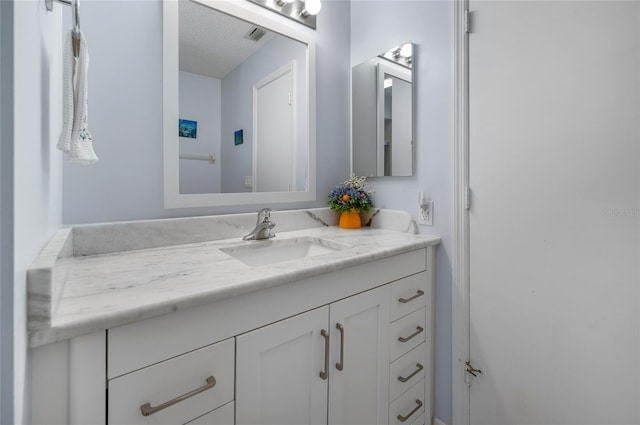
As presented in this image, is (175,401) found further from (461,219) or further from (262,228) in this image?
(461,219)

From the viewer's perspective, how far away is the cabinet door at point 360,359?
971 mm

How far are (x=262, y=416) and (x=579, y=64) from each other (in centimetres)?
142

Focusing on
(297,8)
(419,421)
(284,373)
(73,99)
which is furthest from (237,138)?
(419,421)

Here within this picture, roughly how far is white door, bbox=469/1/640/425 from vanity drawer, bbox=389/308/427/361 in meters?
0.21

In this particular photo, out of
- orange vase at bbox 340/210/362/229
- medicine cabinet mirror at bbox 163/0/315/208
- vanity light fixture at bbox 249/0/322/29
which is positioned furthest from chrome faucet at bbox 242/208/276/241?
vanity light fixture at bbox 249/0/322/29

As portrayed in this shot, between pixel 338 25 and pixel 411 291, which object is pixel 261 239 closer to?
pixel 411 291

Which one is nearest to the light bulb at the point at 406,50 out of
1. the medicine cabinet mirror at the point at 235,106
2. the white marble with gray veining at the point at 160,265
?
the medicine cabinet mirror at the point at 235,106

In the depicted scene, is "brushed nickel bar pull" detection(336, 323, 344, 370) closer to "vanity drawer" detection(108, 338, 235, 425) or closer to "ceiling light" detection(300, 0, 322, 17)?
"vanity drawer" detection(108, 338, 235, 425)

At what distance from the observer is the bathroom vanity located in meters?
0.56

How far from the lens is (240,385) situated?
75cm

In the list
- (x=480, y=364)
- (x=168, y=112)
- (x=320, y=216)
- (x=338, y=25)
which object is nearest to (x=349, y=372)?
(x=480, y=364)

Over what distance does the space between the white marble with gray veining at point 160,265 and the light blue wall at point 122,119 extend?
3.5 inches

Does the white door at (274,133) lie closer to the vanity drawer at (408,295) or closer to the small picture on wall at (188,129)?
the small picture on wall at (188,129)

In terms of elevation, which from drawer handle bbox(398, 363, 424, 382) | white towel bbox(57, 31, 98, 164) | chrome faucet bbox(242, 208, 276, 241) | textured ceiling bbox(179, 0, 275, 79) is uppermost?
textured ceiling bbox(179, 0, 275, 79)
